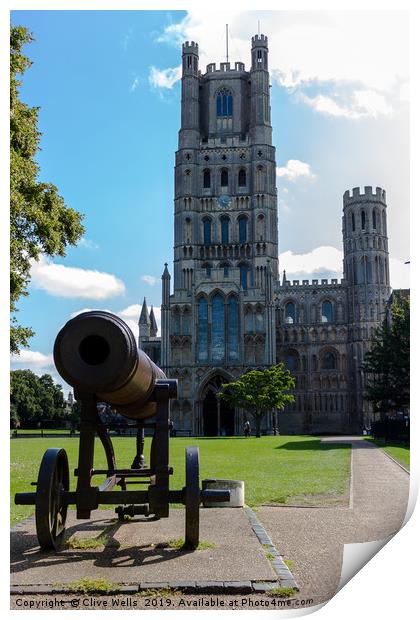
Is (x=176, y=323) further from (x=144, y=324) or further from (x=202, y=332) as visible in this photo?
(x=144, y=324)

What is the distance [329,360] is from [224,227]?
15454 mm

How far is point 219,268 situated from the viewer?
5912 cm

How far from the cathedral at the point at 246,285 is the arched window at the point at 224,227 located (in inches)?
3.6

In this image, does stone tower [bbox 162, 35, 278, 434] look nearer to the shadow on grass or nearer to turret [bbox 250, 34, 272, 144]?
turret [bbox 250, 34, 272, 144]

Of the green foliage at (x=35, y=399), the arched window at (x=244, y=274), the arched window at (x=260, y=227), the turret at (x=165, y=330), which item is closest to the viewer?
the green foliage at (x=35, y=399)

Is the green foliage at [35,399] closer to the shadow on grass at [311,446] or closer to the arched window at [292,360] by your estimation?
the shadow on grass at [311,446]

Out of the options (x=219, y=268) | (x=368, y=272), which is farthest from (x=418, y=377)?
(x=368, y=272)

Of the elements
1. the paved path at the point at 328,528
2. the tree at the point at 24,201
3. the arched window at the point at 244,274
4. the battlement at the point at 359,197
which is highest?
the battlement at the point at 359,197

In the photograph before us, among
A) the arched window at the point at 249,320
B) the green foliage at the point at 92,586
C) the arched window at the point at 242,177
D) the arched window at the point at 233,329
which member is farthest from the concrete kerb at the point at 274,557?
the arched window at the point at 242,177

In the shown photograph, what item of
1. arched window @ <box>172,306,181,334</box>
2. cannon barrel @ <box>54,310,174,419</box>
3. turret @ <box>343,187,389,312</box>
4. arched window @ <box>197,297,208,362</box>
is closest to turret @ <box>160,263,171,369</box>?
arched window @ <box>172,306,181,334</box>

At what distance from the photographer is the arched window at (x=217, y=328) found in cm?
5709

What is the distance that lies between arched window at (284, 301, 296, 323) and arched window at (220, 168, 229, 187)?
41.3 ft

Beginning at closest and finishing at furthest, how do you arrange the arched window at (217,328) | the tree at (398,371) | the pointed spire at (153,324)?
the tree at (398,371) → the arched window at (217,328) → the pointed spire at (153,324)

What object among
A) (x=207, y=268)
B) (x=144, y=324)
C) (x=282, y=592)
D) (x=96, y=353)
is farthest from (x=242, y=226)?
(x=282, y=592)
